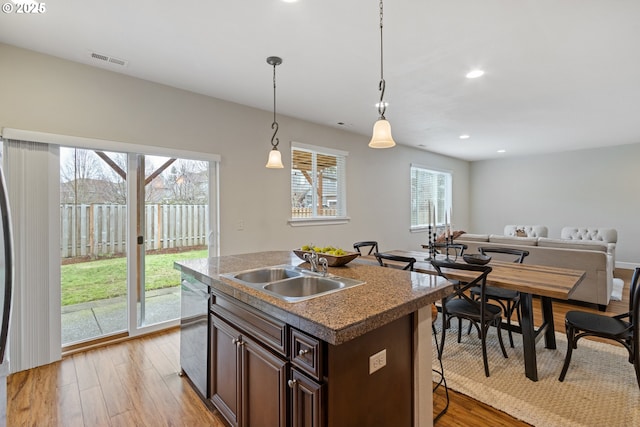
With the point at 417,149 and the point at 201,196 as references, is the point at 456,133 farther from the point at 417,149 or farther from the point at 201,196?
the point at 201,196

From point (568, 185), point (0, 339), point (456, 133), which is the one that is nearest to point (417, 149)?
point (456, 133)

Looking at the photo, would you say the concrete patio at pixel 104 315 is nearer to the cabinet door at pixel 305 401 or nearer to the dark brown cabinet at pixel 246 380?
the dark brown cabinet at pixel 246 380

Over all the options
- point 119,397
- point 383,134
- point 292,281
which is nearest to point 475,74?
point 383,134

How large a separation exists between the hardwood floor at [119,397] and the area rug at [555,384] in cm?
18

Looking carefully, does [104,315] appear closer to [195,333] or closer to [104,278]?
[104,278]

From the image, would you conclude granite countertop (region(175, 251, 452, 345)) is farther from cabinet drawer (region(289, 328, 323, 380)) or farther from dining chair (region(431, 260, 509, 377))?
dining chair (region(431, 260, 509, 377))

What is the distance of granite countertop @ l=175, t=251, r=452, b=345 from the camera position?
119 cm

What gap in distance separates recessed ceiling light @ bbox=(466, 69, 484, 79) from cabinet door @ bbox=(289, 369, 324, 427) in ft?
10.6

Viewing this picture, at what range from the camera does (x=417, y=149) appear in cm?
698

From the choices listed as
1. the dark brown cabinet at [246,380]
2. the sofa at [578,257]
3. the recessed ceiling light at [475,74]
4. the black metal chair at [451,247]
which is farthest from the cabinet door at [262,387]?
the sofa at [578,257]

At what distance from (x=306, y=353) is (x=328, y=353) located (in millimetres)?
122

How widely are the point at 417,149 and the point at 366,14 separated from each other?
5154 mm

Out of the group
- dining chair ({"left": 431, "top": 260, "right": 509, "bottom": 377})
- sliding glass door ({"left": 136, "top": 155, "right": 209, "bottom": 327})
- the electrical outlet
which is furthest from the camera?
sliding glass door ({"left": 136, "top": 155, "right": 209, "bottom": 327})

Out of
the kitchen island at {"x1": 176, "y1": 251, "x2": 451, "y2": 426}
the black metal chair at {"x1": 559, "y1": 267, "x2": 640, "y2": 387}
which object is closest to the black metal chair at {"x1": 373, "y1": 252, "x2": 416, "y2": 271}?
the kitchen island at {"x1": 176, "y1": 251, "x2": 451, "y2": 426}
